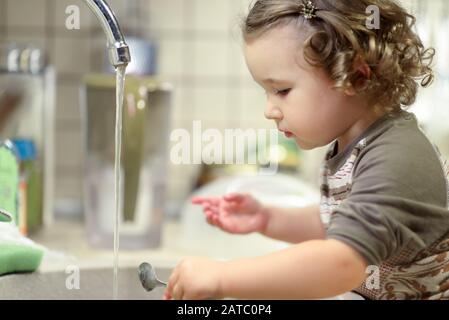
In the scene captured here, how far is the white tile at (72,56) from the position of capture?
179 centimetres

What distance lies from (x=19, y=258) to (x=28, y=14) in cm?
112

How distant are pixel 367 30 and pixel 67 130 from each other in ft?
4.21

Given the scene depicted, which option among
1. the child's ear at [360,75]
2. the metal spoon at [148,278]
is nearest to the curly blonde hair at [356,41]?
the child's ear at [360,75]

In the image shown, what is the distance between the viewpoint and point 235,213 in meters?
0.82

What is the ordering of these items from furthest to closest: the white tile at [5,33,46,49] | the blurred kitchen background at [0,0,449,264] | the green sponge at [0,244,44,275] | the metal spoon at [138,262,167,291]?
the white tile at [5,33,46,49] → the blurred kitchen background at [0,0,449,264] → the green sponge at [0,244,44,275] → the metal spoon at [138,262,167,291]

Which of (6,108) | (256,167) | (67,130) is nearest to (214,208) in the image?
(6,108)

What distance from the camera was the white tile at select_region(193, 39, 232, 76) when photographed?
1.85 metres

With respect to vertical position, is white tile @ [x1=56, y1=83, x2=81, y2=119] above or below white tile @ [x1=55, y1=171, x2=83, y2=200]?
above

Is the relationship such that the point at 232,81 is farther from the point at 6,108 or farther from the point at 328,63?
the point at 328,63

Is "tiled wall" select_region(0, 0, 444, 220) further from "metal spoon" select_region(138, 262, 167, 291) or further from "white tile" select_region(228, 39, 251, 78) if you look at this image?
"metal spoon" select_region(138, 262, 167, 291)

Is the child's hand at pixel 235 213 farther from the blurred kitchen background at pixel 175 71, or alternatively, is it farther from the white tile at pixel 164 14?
the white tile at pixel 164 14

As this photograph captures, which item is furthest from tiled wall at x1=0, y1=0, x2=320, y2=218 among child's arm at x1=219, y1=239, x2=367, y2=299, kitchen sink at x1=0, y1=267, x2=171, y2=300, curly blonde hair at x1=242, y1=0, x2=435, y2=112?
child's arm at x1=219, y1=239, x2=367, y2=299

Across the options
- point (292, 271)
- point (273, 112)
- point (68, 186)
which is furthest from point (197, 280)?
point (68, 186)

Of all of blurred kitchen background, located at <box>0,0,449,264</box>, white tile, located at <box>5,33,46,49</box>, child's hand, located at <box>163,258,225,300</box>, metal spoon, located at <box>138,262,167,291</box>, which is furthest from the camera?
white tile, located at <box>5,33,46,49</box>
